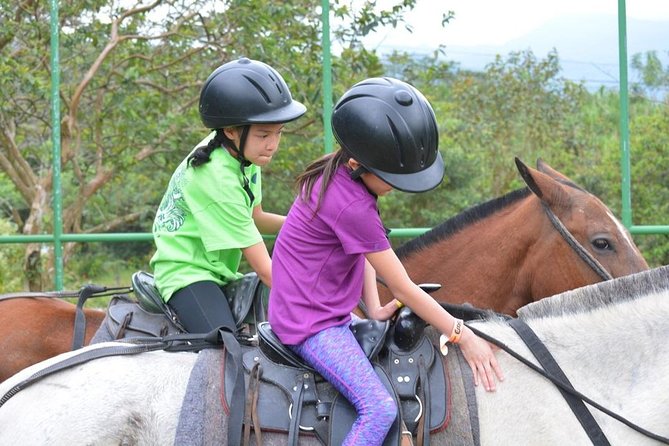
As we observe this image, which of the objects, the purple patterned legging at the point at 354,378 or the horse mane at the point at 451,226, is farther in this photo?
the horse mane at the point at 451,226

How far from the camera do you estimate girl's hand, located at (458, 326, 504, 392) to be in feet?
9.32

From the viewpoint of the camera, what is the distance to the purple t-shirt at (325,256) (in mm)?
2889

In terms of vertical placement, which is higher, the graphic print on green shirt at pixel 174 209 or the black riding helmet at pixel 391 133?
the black riding helmet at pixel 391 133

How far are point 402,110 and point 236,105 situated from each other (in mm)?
1334

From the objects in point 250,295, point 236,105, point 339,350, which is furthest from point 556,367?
point 236,105

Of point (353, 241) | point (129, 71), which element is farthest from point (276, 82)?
point (129, 71)

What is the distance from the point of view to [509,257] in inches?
179

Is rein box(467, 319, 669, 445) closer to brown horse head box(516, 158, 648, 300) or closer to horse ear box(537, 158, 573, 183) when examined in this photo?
brown horse head box(516, 158, 648, 300)

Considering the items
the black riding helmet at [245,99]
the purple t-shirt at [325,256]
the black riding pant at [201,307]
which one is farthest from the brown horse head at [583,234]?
the purple t-shirt at [325,256]

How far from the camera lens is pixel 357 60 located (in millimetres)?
8531

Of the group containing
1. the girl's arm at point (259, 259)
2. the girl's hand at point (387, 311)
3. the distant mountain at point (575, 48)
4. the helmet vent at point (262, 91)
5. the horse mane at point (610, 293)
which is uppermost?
the helmet vent at point (262, 91)

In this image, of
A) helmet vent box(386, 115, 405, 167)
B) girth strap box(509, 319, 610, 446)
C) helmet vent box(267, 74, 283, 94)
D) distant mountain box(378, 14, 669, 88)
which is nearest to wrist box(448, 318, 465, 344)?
girth strap box(509, 319, 610, 446)

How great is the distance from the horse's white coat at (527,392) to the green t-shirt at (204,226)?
0.92m

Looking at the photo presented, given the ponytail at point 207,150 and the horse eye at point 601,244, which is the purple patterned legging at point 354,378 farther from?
the horse eye at point 601,244
